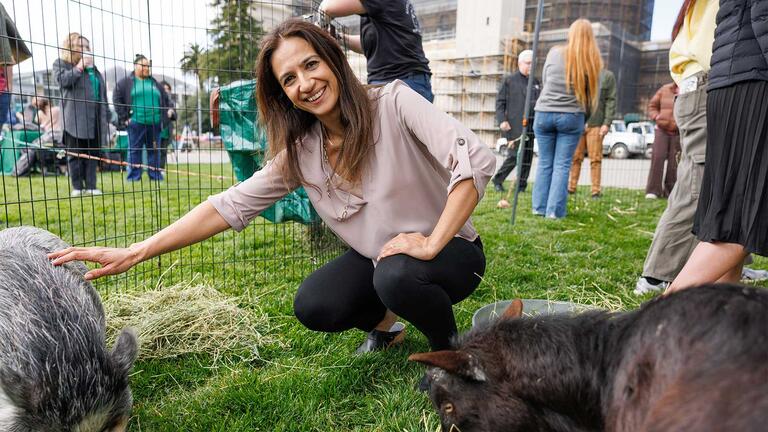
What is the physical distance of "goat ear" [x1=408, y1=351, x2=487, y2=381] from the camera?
1.82 m

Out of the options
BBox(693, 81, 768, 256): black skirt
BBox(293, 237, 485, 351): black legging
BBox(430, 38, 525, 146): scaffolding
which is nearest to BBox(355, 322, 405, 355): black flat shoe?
BBox(293, 237, 485, 351): black legging

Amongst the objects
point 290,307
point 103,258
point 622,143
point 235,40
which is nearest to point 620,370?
point 103,258

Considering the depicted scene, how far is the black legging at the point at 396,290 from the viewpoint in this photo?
262cm

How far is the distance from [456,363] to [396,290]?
774 mm

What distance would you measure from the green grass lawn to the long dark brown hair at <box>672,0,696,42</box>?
6.21 feet

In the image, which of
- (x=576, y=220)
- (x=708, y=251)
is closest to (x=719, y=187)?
(x=708, y=251)

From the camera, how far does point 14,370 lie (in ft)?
6.57

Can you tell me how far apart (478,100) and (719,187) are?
27.9 metres

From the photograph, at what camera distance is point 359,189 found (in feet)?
9.51

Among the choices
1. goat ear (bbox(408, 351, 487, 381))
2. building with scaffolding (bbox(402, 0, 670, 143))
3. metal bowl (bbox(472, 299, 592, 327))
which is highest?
building with scaffolding (bbox(402, 0, 670, 143))

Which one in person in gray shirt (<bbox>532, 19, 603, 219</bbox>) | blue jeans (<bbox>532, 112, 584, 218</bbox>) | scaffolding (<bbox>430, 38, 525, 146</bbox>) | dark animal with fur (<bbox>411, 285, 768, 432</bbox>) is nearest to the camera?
dark animal with fur (<bbox>411, 285, 768, 432</bbox>)

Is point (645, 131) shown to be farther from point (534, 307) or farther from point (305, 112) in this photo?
point (305, 112)

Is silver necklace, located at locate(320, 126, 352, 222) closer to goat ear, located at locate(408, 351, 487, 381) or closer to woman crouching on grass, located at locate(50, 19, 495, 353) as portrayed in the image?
woman crouching on grass, located at locate(50, 19, 495, 353)

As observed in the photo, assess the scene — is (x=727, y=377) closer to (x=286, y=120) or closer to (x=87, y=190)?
(x=286, y=120)
